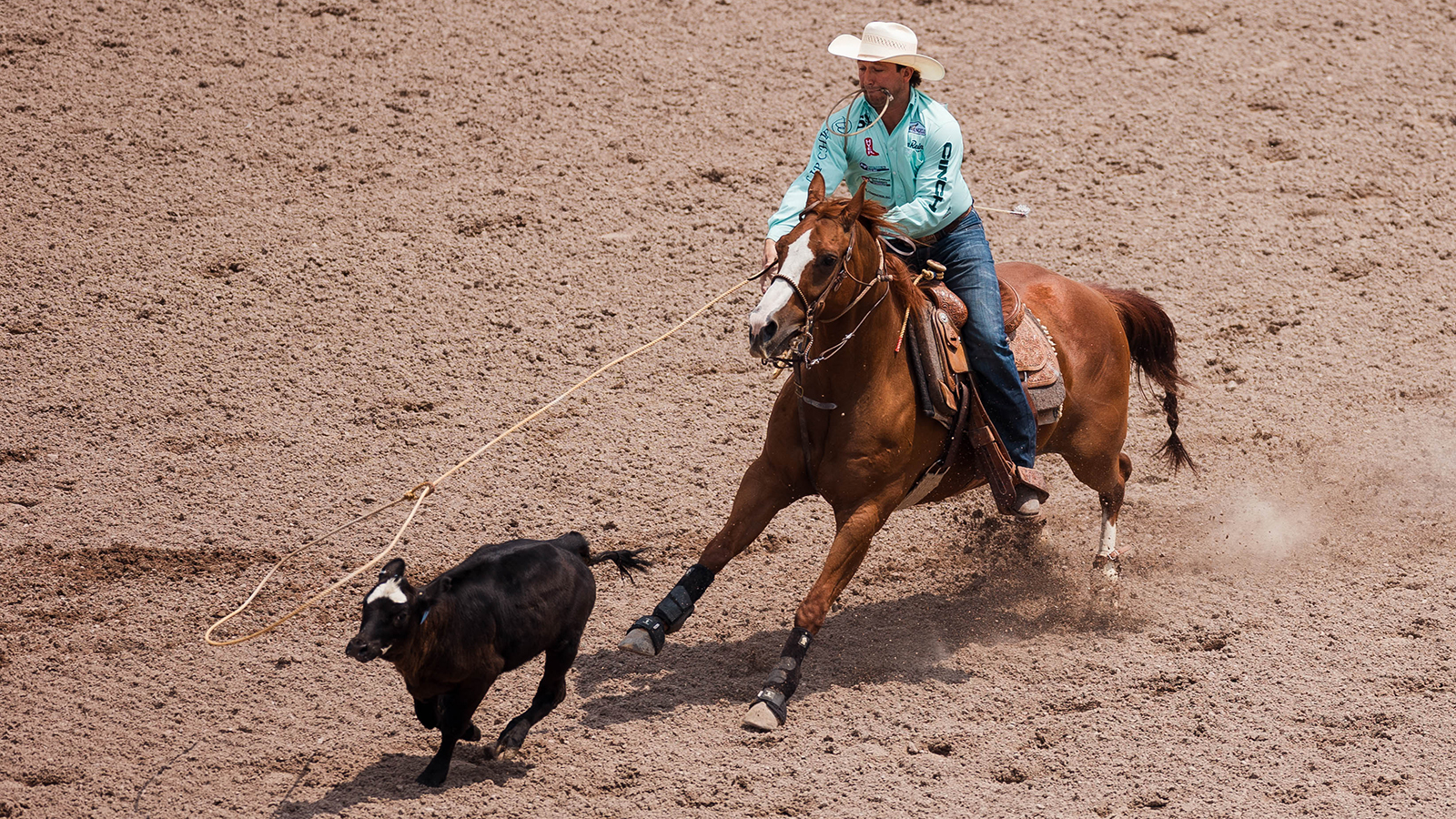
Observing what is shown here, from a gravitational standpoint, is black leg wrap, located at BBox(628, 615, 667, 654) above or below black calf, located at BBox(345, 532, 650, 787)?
below

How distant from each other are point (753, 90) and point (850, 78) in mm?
773

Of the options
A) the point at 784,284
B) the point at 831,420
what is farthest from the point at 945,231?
the point at 784,284

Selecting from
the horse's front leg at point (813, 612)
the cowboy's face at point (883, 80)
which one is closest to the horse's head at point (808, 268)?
the cowboy's face at point (883, 80)

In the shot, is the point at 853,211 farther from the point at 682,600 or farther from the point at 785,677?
the point at 785,677

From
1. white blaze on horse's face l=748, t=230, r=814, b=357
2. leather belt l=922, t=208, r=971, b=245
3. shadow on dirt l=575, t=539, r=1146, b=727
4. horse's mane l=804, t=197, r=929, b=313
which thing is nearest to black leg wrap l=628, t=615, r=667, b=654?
shadow on dirt l=575, t=539, r=1146, b=727

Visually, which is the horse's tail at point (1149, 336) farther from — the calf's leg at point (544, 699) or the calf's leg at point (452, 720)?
the calf's leg at point (452, 720)

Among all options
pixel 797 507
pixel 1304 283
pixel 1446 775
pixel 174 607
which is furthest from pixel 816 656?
pixel 1304 283

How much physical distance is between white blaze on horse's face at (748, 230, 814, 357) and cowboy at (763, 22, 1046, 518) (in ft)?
0.93

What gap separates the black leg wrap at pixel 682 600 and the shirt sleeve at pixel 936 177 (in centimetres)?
165

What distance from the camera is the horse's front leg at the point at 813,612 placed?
514cm

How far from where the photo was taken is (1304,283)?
8.54 m

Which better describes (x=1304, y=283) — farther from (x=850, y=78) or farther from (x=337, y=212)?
(x=337, y=212)

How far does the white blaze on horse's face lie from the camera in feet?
15.1

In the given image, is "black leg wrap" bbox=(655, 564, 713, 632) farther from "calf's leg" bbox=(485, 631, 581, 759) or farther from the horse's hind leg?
the horse's hind leg
